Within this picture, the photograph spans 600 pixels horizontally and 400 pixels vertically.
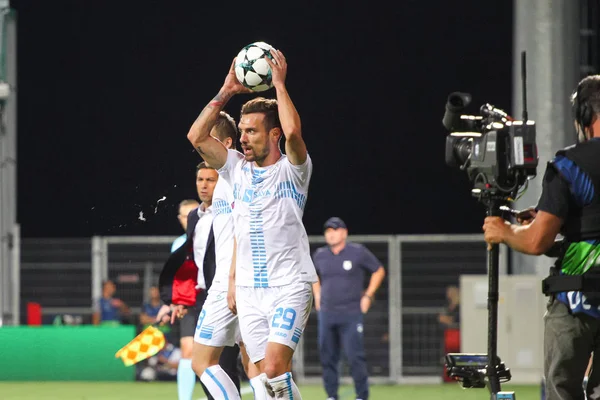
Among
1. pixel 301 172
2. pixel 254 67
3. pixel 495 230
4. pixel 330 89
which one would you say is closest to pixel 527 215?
pixel 495 230

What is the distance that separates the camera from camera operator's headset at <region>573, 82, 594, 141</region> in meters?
6.04

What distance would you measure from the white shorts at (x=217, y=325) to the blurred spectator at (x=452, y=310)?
9.95 metres

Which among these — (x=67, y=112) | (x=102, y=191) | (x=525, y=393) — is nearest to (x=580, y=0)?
(x=525, y=393)

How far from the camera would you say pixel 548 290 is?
19.9 ft

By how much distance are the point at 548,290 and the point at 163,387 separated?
1132 centimetres

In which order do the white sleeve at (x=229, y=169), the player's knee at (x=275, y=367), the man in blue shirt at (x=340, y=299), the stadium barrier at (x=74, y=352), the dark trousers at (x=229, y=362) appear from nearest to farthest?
the player's knee at (x=275, y=367), the white sleeve at (x=229, y=169), the dark trousers at (x=229, y=362), the man in blue shirt at (x=340, y=299), the stadium barrier at (x=74, y=352)

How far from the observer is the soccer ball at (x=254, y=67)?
24.9ft

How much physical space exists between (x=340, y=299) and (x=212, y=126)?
6629 millimetres

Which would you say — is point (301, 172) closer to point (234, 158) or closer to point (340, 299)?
point (234, 158)

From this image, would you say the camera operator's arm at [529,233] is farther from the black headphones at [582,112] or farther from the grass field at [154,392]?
the grass field at [154,392]

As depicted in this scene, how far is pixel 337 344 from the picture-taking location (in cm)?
1411

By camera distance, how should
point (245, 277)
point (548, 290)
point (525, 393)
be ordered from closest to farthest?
1. point (548, 290)
2. point (245, 277)
3. point (525, 393)

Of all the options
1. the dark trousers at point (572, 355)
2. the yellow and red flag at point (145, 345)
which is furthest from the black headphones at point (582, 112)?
the yellow and red flag at point (145, 345)

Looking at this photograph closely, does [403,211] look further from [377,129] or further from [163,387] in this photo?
[163,387]
